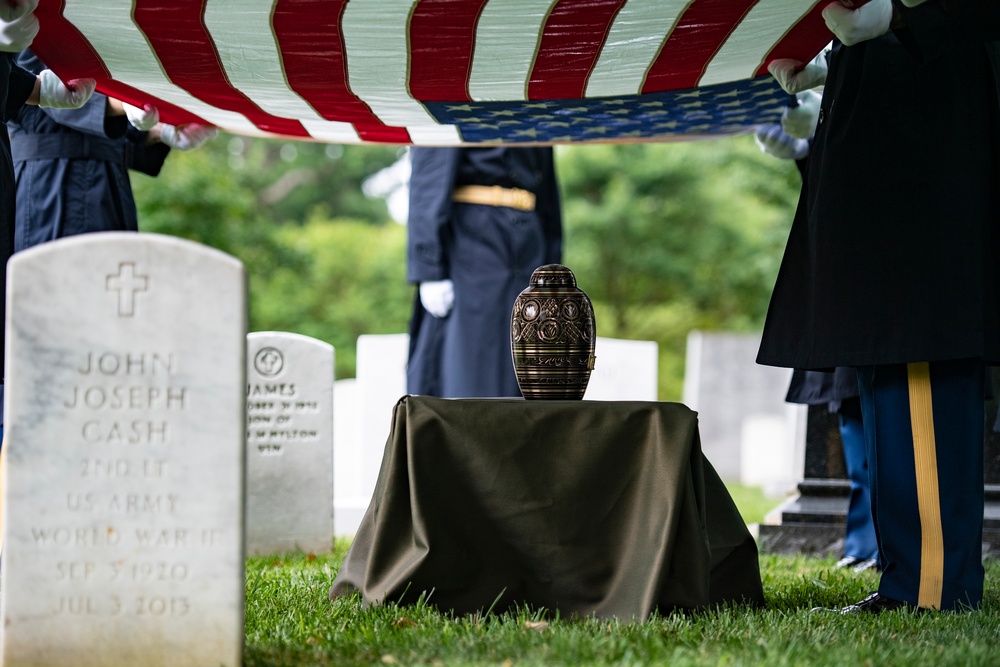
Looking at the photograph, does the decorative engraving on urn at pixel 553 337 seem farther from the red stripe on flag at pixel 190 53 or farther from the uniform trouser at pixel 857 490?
the uniform trouser at pixel 857 490

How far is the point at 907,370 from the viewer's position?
296cm

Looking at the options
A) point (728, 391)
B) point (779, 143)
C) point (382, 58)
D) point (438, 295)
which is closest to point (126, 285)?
point (382, 58)

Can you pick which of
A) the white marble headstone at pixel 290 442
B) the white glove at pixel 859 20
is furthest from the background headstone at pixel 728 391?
the white glove at pixel 859 20

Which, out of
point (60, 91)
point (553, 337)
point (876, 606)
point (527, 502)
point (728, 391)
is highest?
point (60, 91)

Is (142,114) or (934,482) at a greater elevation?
(142,114)

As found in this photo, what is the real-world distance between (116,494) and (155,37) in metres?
1.69

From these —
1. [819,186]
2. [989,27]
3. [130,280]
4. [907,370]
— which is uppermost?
[989,27]

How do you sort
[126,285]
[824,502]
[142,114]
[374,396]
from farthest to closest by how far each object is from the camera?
[374,396] < [824,502] < [142,114] < [126,285]

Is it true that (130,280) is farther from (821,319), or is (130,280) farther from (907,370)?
(907,370)

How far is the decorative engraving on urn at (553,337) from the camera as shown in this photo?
3.04m

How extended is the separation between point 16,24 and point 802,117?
2.56 m

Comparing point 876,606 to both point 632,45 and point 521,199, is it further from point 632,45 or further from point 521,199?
point 521,199

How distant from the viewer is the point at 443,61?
356 cm

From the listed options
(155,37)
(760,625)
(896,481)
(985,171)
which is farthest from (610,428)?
(155,37)
